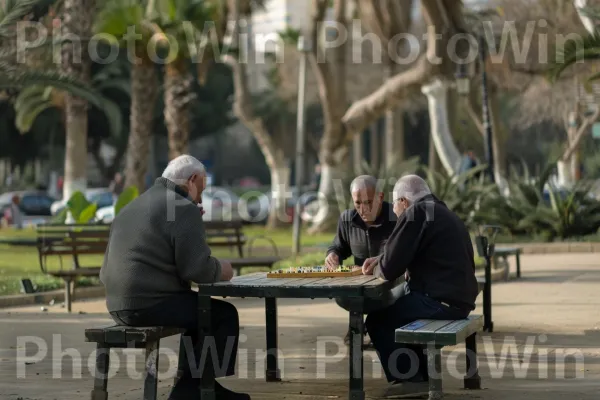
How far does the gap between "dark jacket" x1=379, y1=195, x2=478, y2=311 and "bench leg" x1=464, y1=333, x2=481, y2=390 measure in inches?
19.4

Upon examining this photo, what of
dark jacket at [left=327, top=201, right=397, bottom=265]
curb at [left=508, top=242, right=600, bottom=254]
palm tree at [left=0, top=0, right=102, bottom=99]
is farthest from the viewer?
curb at [left=508, top=242, right=600, bottom=254]

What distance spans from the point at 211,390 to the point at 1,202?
37929 millimetres

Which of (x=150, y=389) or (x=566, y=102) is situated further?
(x=566, y=102)

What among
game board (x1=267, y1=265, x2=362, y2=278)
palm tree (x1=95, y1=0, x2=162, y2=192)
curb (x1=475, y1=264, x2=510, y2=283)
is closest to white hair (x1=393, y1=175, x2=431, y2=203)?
game board (x1=267, y1=265, x2=362, y2=278)

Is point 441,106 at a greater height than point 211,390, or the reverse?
point 441,106

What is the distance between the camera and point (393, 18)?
38.0 m

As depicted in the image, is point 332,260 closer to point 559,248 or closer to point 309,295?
point 309,295

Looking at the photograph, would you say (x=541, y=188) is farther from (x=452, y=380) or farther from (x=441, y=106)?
(x=452, y=380)

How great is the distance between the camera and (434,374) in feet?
24.9

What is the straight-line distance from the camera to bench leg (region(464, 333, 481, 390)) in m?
8.58

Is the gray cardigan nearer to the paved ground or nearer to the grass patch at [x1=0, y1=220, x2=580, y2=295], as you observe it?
the paved ground

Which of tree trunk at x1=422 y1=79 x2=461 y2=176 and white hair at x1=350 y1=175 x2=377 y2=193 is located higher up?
tree trunk at x1=422 y1=79 x2=461 y2=176

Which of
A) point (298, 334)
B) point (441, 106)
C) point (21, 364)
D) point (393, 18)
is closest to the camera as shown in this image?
point (21, 364)

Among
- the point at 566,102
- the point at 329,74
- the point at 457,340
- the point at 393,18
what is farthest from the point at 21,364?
the point at 566,102
